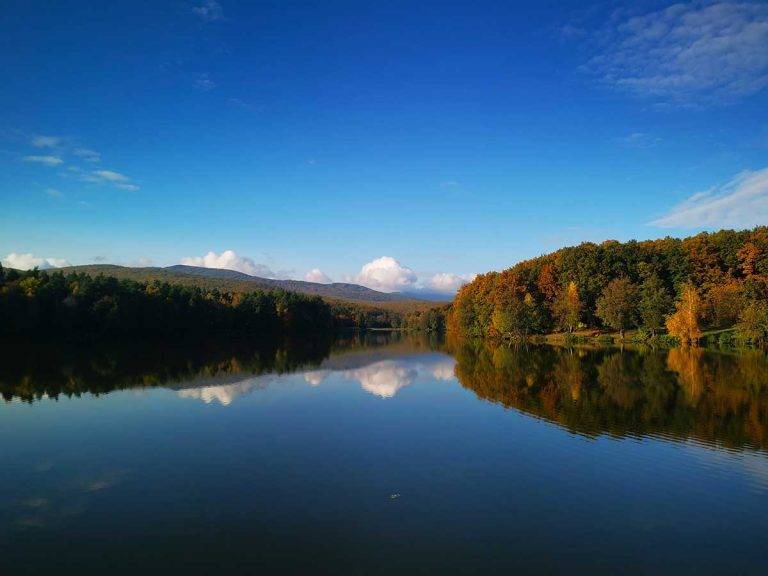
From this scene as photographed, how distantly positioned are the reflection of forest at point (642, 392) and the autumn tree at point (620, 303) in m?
22.1

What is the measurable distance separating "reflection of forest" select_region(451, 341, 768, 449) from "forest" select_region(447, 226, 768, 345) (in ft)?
56.1

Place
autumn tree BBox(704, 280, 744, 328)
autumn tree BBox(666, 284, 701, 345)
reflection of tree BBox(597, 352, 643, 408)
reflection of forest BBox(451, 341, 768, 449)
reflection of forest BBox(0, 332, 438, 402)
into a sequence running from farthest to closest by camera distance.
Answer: autumn tree BBox(704, 280, 744, 328), autumn tree BBox(666, 284, 701, 345), reflection of forest BBox(0, 332, 438, 402), reflection of tree BBox(597, 352, 643, 408), reflection of forest BBox(451, 341, 768, 449)

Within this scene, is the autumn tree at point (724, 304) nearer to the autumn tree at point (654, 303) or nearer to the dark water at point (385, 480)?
the autumn tree at point (654, 303)

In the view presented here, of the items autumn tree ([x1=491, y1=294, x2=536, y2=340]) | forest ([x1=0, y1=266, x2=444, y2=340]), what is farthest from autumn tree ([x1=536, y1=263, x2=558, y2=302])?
forest ([x1=0, y1=266, x2=444, y2=340])

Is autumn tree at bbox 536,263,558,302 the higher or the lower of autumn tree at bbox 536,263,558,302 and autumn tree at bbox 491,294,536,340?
the higher

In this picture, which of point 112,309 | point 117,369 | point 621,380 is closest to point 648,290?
point 621,380

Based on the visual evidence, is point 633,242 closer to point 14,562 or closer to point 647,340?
point 647,340

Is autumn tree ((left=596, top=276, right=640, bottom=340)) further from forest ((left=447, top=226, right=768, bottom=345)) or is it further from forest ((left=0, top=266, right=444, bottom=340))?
forest ((left=0, top=266, right=444, bottom=340))

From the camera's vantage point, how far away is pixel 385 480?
16250 millimetres

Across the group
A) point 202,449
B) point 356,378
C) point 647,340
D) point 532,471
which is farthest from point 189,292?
point 532,471

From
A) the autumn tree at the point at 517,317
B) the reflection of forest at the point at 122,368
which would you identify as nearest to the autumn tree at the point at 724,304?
the autumn tree at the point at 517,317

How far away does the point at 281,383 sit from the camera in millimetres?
39000

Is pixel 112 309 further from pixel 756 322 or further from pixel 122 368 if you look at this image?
pixel 756 322

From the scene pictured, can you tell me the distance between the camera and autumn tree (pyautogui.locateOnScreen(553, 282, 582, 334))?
8356cm
